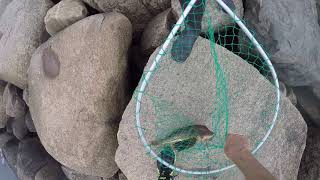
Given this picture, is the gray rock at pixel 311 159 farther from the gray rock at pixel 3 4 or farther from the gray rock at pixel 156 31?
the gray rock at pixel 3 4

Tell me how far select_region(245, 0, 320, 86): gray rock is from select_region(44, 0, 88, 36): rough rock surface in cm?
136

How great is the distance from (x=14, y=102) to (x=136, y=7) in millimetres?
1752

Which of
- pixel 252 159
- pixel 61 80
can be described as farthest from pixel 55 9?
pixel 252 159

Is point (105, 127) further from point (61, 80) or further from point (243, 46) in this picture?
point (243, 46)

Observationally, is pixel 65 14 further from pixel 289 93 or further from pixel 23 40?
pixel 289 93

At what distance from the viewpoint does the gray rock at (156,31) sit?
2.96 metres

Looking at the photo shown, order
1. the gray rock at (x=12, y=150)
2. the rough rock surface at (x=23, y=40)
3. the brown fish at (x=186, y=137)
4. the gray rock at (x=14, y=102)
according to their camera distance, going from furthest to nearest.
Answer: the gray rock at (x=12, y=150), the gray rock at (x=14, y=102), the rough rock surface at (x=23, y=40), the brown fish at (x=186, y=137)

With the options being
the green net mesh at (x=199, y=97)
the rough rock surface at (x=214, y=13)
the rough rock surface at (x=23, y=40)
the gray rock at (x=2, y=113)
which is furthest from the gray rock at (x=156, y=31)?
the gray rock at (x=2, y=113)

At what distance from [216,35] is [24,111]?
7.48ft

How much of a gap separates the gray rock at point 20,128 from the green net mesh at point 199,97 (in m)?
2.10

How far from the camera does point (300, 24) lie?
2.85 meters

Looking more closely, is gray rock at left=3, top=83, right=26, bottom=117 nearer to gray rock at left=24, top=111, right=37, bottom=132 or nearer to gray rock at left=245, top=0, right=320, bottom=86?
gray rock at left=24, top=111, right=37, bottom=132

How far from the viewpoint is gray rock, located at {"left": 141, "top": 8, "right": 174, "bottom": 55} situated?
9.71ft

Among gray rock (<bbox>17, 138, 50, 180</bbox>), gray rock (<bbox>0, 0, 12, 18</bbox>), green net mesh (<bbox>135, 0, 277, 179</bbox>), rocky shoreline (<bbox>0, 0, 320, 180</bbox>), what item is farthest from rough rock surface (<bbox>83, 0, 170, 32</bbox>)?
gray rock (<bbox>17, 138, 50, 180</bbox>)
